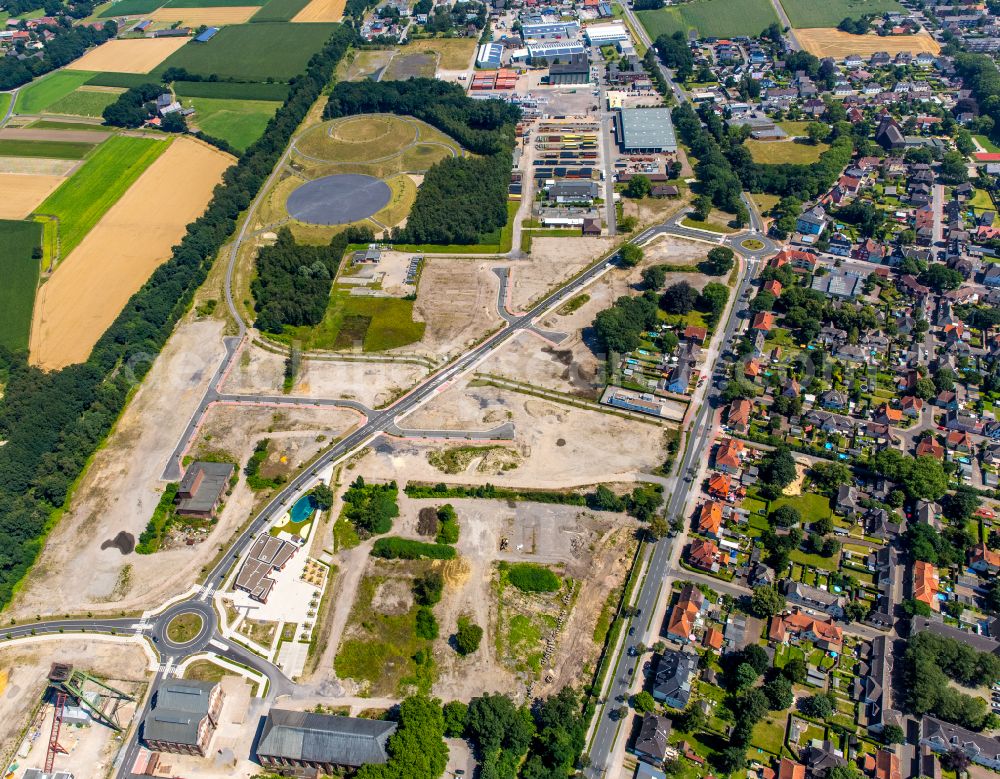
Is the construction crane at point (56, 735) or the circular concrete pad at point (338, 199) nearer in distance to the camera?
the construction crane at point (56, 735)

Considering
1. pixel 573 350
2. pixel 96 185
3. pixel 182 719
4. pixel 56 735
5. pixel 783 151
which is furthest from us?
pixel 783 151

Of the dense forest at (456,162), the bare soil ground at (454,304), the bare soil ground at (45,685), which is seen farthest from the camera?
the dense forest at (456,162)

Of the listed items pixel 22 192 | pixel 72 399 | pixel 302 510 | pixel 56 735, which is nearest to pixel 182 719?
pixel 56 735

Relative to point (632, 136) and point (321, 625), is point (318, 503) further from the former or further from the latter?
point (632, 136)

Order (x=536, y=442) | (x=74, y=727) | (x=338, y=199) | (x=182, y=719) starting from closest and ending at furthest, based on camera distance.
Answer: (x=182, y=719) < (x=74, y=727) < (x=536, y=442) < (x=338, y=199)

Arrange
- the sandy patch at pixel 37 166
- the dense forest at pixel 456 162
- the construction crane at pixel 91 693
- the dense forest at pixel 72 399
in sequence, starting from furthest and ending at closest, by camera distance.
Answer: the sandy patch at pixel 37 166 < the dense forest at pixel 456 162 < the dense forest at pixel 72 399 < the construction crane at pixel 91 693

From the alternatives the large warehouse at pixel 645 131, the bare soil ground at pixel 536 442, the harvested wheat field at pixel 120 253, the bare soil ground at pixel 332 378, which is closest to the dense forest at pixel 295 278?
the bare soil ground at pixel 332 378

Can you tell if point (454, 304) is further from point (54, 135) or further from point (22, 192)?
point (54, 135)

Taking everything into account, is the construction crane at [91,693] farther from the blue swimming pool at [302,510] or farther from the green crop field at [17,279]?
the green crop field at [17,279]

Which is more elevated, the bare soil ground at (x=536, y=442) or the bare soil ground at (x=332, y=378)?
the bare soil ground at (x=332, y=378)
